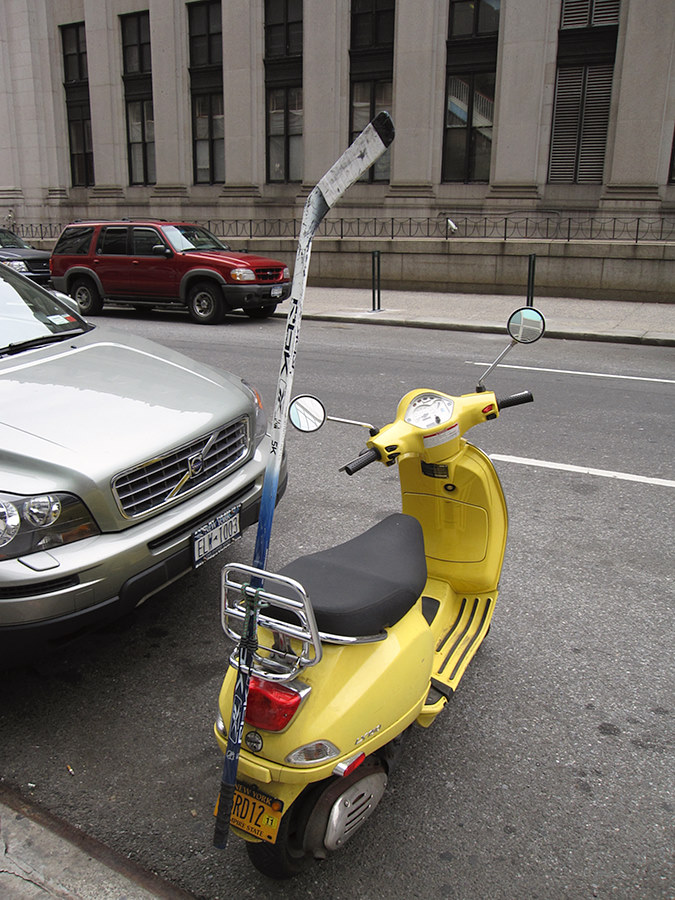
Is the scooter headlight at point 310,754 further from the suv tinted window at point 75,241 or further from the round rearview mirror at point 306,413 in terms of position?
the suv tinted window at point 75,241

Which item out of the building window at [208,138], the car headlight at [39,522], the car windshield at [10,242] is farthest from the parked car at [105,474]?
the building window at [208,138]

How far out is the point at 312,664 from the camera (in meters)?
2.00

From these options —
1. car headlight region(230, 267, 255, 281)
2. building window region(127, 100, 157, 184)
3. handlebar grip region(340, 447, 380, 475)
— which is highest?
building window region(127, 100, 157, 184)

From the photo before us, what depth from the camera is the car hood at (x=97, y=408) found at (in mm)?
2934

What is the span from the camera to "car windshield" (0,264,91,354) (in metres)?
4.16

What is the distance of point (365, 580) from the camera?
2309 mm

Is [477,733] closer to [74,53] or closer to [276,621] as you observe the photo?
[276,621]

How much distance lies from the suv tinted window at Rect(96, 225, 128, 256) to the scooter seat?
1298 cm

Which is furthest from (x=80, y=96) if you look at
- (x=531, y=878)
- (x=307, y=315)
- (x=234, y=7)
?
(x=531, y=878)

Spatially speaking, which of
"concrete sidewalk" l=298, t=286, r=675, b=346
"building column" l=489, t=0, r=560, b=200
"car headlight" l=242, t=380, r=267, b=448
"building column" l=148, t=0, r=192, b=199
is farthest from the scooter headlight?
"building column" l=148, t=0, r=192, b=199

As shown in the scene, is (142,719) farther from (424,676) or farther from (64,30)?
(64,30)

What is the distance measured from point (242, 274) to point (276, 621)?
12.1 metres

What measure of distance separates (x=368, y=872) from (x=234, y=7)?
2678cm

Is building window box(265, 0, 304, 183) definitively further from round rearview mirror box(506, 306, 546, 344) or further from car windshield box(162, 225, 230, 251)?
round rearview mirror box(506, 306, 546, 344)
